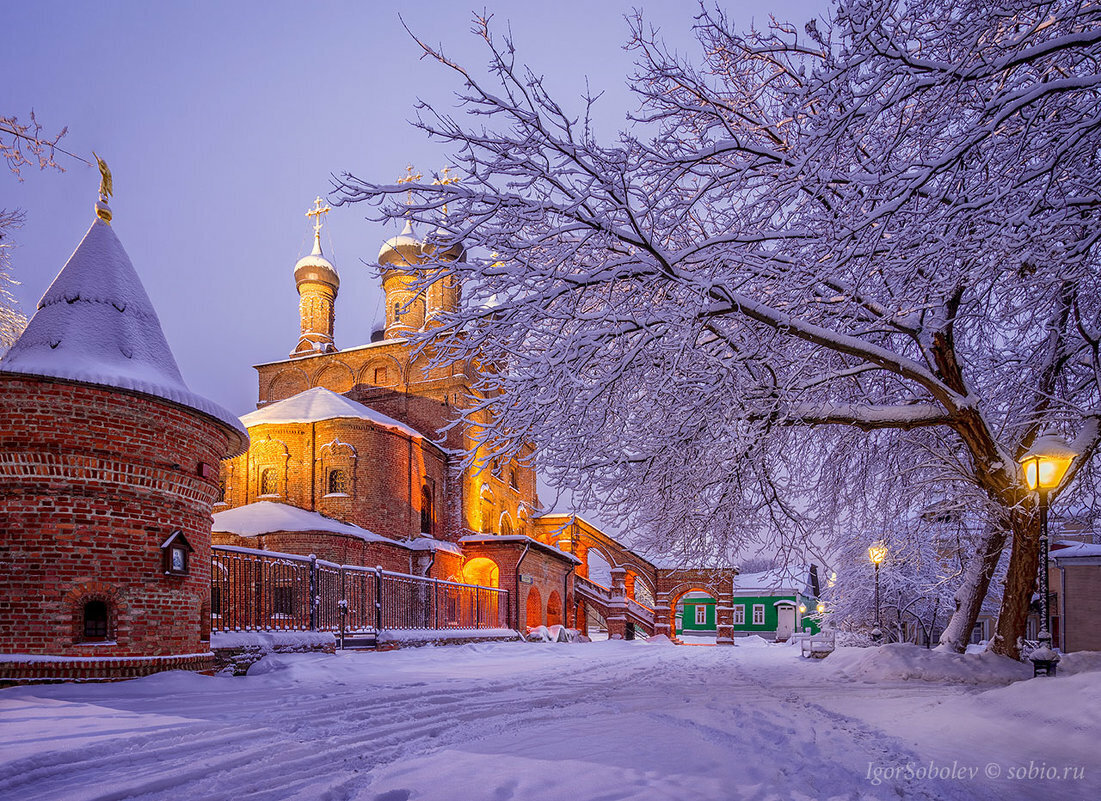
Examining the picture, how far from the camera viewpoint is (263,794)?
378cm

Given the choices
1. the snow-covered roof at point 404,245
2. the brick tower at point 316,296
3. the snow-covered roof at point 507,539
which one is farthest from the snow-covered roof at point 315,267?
the snow-covered roof at point 507,539

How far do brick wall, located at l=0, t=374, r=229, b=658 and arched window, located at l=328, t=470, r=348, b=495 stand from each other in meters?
19.1

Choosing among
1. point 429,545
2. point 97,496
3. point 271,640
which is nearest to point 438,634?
point 271,640

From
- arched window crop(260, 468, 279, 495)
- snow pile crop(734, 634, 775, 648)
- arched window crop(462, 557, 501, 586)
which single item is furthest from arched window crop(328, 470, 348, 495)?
snow pile crop(734, 634, 775, 648)

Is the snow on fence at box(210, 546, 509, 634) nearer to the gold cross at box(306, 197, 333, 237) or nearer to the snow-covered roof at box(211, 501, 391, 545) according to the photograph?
the snow-covered roof at box(211, 501, 391, 545)

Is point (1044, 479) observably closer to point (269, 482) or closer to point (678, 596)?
point (269, 482)

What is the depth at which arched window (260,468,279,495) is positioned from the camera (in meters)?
27.6

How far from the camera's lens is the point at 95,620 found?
795 cm

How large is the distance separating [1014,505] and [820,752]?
485 centimetres

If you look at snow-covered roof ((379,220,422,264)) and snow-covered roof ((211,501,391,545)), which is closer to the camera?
snow-covered roof ((211,501,391,545))

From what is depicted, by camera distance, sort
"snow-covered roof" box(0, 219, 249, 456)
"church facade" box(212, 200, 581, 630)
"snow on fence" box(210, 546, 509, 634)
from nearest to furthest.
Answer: "snow-covered roof" box(0, 219, 249, 456), "snow on fence" box(210, 546, 509, 634), "church facade" box(212, 200, 581, 630)

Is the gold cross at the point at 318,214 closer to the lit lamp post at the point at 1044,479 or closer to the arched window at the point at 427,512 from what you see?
the arched window at the point at 427,512

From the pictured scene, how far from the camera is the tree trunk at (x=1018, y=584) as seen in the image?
28.2 feet

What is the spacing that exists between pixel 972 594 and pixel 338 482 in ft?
71.7
